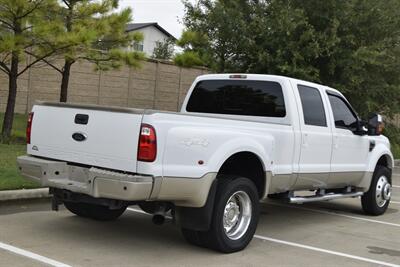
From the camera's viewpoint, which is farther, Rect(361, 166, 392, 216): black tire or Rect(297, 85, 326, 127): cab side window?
Rect(361, 166, 392, 216): black tire

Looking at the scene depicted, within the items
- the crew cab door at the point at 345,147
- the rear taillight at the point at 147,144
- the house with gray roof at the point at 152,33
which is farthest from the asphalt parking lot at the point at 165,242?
the house with gray roof at the point at 152,33

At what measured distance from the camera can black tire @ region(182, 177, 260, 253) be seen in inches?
232

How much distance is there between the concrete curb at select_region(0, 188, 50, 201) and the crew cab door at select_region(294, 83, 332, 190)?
12.3 ft

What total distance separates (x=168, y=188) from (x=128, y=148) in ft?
1.75

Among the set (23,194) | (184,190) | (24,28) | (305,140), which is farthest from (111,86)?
(184,190)

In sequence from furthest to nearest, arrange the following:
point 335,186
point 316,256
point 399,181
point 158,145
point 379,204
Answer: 1. point 399,181
2. point 379,204
3. point 335,186
4. point 316,256
5. point 158,145

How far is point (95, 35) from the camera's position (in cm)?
1302

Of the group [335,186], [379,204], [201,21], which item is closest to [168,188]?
[335,186]

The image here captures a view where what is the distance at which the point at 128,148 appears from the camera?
534 cm

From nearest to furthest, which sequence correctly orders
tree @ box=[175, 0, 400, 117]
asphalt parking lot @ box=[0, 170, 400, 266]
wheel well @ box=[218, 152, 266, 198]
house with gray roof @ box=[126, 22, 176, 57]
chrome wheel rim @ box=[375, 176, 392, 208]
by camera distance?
asphalt parking lot @ box=[0, 170, 400, 266] → wheel well @ box=[218, 152, 266, 198] → chrome wheel rim @ box=[375, 176, 392, 208] → tree @ box=[175, 0, 400, 117] → house with gray roof @ box=[126, 22, 176, 57]

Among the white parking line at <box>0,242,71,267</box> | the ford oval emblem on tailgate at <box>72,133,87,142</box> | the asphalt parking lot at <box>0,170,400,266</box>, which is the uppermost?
the ford oval emblem on tailgate at <box>72,133,87,142</box>

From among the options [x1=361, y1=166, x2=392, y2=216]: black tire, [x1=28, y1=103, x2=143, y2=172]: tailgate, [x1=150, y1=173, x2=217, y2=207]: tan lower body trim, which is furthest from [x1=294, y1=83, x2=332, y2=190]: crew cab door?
[x1=28, y1=103, x2=143, y2=172]: tailgate

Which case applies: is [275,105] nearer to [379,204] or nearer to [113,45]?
[379,204]

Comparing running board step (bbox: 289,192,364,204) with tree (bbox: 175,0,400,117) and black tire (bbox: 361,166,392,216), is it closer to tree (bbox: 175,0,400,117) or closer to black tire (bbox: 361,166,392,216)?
black tire (bbox: 361,166,392,216)
